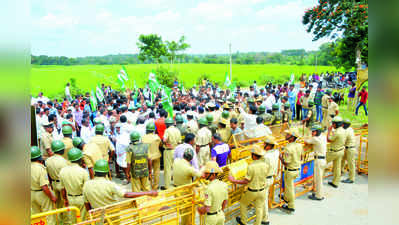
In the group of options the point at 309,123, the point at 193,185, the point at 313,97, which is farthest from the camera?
the point at 313,97

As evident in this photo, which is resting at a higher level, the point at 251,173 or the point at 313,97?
the point at 313,97

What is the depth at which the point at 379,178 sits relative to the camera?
104 centimetres

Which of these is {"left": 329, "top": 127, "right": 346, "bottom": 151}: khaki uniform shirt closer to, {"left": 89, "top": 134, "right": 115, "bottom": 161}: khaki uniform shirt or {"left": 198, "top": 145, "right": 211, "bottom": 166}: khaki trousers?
{"left": 198, "top": 145, "right": 211, "bottom": 166}: khaki trousers

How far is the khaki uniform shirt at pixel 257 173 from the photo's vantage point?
5.02 metres

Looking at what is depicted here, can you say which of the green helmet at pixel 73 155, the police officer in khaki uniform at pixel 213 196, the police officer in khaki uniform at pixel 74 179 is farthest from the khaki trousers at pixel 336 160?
the green helmet at pixel 73 155

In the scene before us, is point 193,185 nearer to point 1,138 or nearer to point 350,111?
point 1,138

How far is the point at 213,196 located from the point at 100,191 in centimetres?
186

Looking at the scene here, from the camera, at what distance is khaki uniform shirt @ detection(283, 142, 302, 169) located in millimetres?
5957

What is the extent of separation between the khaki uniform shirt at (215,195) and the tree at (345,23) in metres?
16.8

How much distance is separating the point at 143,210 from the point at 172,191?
0.55m

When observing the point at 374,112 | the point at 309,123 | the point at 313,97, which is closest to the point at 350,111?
the point at 313,97

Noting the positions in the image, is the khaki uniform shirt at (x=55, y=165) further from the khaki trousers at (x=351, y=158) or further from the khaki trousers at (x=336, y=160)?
the khaki trousers at (x=351, y=158)

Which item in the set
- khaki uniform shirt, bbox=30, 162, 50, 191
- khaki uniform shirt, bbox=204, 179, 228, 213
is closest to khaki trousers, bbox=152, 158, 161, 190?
khaki uniform shirt, bbox=30, 162, 50, 191

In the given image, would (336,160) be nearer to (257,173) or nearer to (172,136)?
(257,173)
